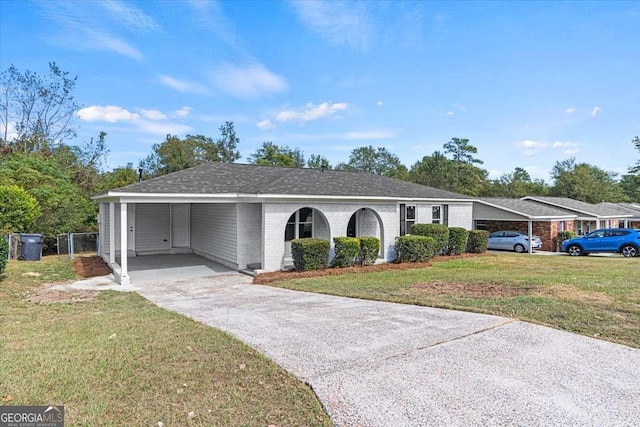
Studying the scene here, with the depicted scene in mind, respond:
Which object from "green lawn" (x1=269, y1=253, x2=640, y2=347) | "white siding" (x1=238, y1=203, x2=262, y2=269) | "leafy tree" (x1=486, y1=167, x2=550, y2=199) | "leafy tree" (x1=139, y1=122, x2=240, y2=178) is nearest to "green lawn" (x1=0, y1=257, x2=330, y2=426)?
"green lawn" (x1=269, y1=253, x2=640, y2=347)

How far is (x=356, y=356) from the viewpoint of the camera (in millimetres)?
4828

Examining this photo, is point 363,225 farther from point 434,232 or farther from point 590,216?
point 590,216

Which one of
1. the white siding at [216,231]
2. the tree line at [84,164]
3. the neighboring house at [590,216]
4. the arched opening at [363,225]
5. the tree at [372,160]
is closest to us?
the white siding at [216,231]

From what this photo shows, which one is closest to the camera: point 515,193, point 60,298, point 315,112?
point 60,298

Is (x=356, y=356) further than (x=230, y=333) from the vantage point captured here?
No

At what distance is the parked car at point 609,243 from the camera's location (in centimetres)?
1897

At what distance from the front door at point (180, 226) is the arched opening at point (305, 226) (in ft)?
21.8

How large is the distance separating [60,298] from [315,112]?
34.4 m

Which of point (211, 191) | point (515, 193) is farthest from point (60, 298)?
point (515, 193)

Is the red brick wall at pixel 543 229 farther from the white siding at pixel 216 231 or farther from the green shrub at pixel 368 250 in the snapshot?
the white siding at pixel 216 231

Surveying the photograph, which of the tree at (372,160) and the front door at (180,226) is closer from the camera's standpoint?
the front door at (180,226)

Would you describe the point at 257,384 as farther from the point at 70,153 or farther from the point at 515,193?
the point at 515,193

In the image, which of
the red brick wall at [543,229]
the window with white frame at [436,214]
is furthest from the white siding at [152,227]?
the red brick wall at [543,229]

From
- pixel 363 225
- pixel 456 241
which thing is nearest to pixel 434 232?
pixel 456 241
